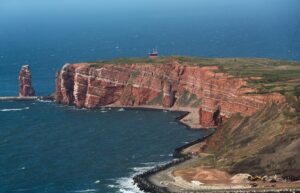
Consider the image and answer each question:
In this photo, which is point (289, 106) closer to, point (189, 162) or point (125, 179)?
point (189, 162)

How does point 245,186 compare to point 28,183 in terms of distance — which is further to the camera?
point 28,183

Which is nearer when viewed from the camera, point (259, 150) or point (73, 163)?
point (259, 150)

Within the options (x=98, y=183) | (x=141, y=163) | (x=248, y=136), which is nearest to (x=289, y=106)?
(x=248, y=136)

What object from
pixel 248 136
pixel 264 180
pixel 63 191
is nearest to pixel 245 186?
pixel 264 180

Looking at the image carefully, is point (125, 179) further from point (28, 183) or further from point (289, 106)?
point (289, 106)

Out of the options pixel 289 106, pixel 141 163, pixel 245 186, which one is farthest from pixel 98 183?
pixel 289 106

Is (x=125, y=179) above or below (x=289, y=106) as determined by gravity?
below

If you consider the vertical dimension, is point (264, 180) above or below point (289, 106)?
below

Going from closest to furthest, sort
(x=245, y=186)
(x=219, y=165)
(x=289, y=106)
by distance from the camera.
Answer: (x=245, y=186), (x=219, y=165), (x=289, y=106)

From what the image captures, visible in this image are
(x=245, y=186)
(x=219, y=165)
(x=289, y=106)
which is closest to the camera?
(x=245, y=186)
